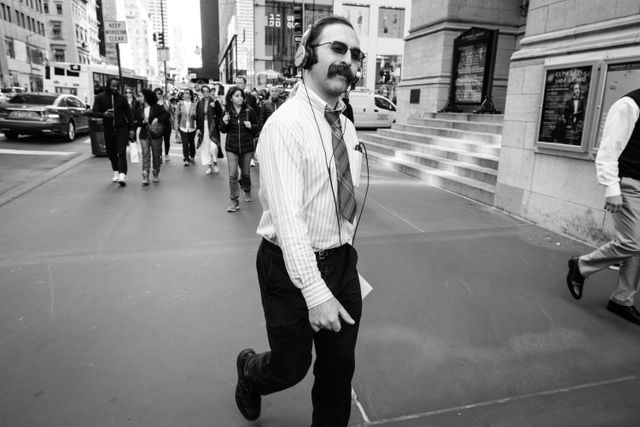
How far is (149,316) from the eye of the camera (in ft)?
11.9

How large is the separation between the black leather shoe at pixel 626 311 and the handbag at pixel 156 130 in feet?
26.5

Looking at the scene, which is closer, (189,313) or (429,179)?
(189,313)

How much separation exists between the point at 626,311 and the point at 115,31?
15601mm

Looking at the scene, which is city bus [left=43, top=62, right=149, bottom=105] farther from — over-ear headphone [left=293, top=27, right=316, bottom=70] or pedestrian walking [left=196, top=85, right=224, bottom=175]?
over-ear headphone [left=293, top=27, right=316, bottom=70]

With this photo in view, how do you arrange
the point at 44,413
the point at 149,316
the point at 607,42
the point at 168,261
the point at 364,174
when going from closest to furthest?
the point at 44,413 < the point at 149,316 < the point at 168,261 < the point at 607,42 < the point at 364,174

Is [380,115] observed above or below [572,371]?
above

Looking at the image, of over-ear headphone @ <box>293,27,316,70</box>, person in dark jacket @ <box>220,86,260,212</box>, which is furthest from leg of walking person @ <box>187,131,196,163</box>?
over-ear headphone @ <box>293,27,316,70</box>

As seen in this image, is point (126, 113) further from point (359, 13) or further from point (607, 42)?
point (359, 13)

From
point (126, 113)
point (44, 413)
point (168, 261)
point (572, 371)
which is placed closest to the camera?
point (44, 413)

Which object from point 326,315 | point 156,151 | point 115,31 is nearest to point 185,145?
point 156,151

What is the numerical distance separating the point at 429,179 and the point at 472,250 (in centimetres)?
423

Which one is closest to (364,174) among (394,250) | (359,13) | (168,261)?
(394,250)

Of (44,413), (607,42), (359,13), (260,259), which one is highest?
(359,13)

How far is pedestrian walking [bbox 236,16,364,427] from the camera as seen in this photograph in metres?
1.73
